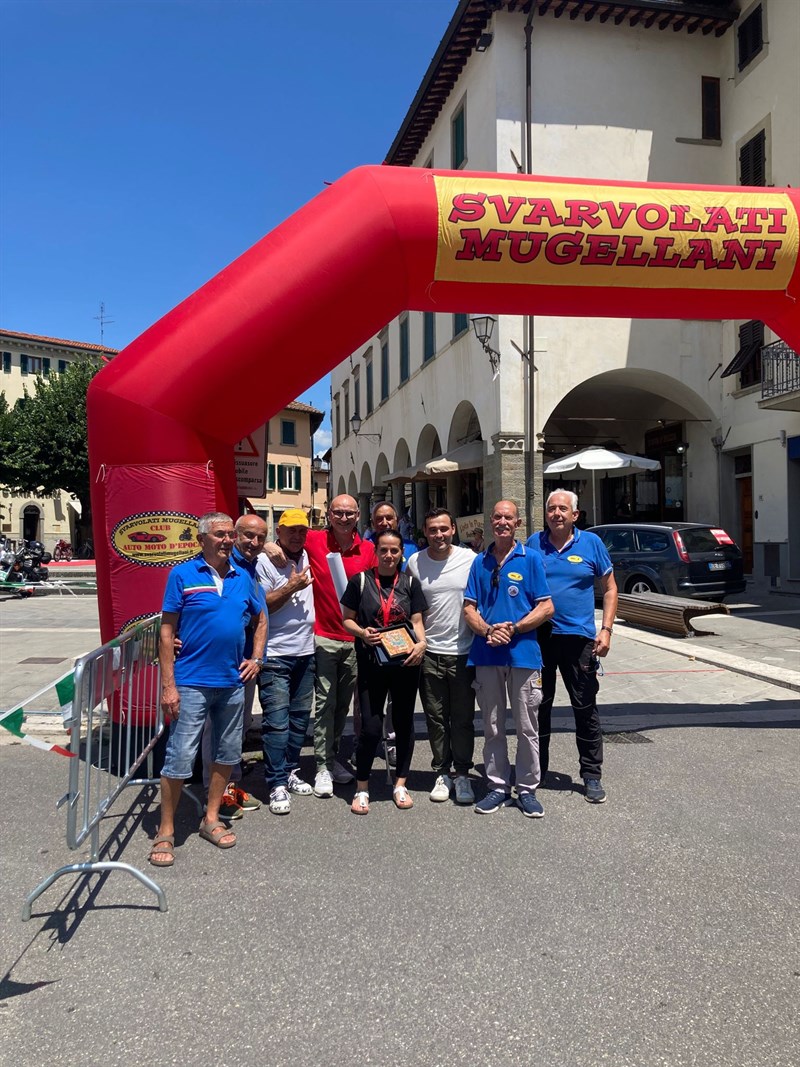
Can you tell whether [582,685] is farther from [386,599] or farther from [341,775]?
[341,775]

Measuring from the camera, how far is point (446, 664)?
468 centimetres

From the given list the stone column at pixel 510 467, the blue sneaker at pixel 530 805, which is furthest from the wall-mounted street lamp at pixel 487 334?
the blue sneaker at pixel 530 805

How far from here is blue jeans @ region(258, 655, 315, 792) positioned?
4629mm

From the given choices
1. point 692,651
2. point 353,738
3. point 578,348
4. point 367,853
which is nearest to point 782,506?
A: point 578,348

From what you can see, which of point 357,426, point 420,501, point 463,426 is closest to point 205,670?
point 463,426

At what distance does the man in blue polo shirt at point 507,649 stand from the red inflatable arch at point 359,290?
6.26 ft

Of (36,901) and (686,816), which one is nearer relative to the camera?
(36,901)

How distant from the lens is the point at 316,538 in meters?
4.99

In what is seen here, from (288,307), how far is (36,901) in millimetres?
3639

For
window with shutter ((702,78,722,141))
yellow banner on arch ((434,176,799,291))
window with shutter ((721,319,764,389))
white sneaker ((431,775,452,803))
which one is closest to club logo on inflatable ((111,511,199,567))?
white sneaker ((431,775,452,803))

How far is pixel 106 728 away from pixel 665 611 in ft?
26.1

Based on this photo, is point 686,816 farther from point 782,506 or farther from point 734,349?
point 734,349

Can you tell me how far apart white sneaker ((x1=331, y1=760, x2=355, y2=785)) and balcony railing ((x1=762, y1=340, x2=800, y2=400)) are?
12933 millimetres

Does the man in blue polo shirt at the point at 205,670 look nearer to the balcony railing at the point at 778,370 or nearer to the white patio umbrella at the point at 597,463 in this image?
the white patio umbrella at the point at 597,463
